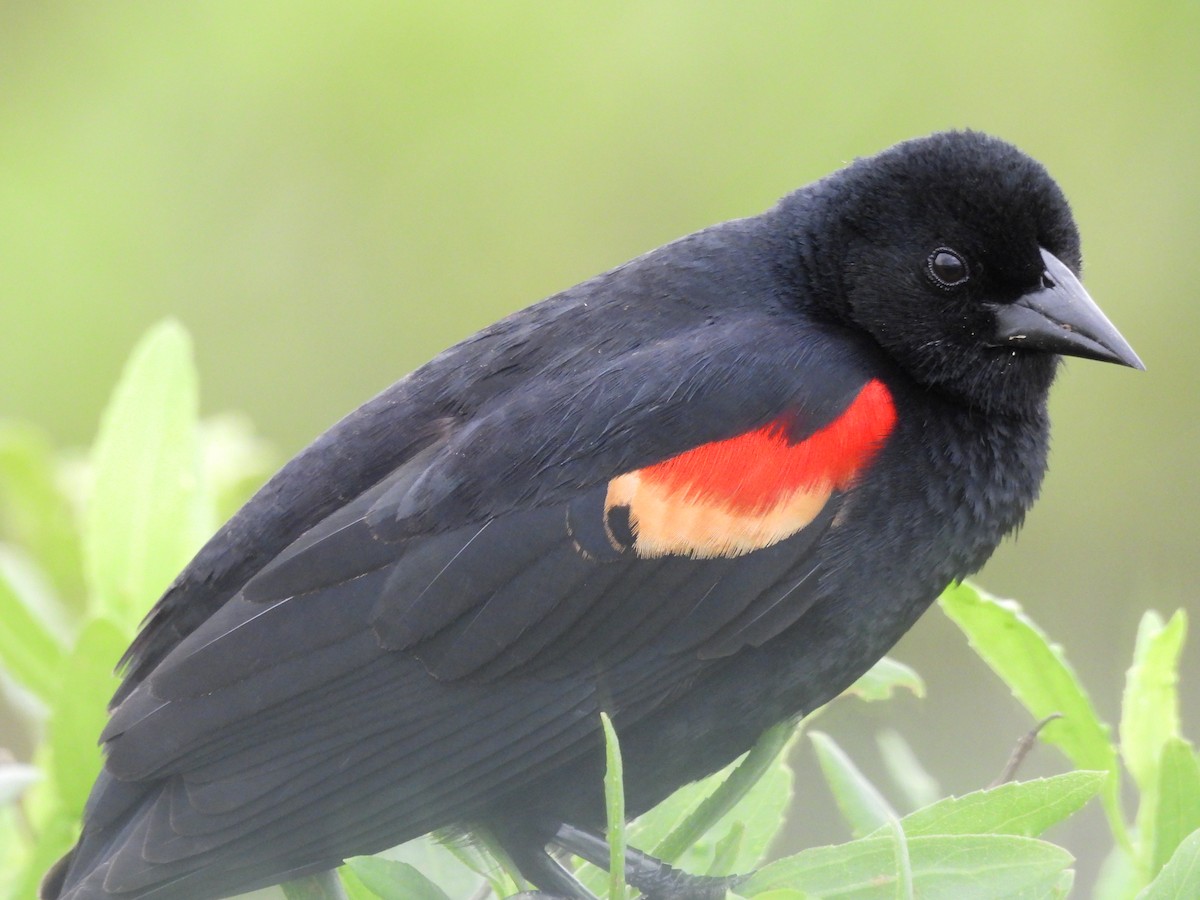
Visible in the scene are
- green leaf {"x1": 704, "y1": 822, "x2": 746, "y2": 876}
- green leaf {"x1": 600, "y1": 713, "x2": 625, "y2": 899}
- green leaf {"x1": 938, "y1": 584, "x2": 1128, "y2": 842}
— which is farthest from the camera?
green leaf {"x1": 938, "y1": 584, "x2": 1128, "y2": 842}

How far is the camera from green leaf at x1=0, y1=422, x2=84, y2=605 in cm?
221

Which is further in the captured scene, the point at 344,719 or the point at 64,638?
the point at 64,638

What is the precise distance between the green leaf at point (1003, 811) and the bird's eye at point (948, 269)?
0.86 metres

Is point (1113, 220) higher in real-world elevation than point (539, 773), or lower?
higher

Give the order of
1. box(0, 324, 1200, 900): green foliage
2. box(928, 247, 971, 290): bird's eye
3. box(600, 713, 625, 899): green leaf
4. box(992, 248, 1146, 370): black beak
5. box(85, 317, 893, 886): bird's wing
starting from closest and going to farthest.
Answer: box(600, 713, 625, 899): green leaf → box(0, 324, 1200, 900): green foliage → box(85, 317, 893, 886): bird's wing → box(992, 248, 1146, 370): black beak → box(928, 247, 971, 290): bird's eye

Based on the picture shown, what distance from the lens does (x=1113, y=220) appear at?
4.90 metres

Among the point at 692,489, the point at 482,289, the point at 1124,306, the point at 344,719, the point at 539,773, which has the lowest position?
the point at 539,773

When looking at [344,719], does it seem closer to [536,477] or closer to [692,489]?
[536,477]

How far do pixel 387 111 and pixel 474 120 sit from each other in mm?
290

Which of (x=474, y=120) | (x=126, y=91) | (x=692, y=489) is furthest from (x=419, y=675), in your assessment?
(x=126, y=91)

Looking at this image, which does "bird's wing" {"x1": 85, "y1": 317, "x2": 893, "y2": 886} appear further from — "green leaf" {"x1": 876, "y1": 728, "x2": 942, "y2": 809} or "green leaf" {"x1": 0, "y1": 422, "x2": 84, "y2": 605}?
"green leaf" {"x1": 0, "y1": 422, "x2": 84, "y2": 605}

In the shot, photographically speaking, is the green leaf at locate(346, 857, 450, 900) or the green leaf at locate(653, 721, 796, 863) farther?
the green leaf at locate(653, 721, 796, 863)

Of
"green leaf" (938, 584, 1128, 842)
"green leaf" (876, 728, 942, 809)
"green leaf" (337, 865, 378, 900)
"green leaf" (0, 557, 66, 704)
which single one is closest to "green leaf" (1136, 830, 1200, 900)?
"green leaf" (938, 584, 1128, 842)

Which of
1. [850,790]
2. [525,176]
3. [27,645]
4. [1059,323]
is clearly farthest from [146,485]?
[525,176]
